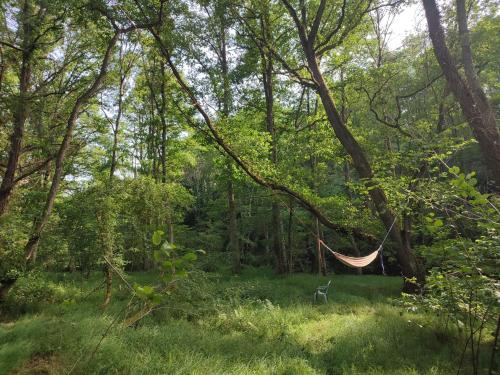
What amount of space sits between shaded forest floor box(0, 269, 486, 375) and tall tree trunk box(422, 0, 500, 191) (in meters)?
3.14

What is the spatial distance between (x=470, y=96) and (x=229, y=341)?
20.6ft

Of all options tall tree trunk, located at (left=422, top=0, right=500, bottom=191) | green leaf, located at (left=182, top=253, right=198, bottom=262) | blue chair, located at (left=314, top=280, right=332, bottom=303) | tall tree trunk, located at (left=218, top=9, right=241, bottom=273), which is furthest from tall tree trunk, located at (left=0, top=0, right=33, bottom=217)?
tall tree trunk, located at (left=422, top=0, right=500, bottom=191)

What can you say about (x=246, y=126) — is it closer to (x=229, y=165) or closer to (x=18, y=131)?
(x=229, y=165)

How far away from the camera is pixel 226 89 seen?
542 inches

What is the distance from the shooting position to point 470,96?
20.5 ft

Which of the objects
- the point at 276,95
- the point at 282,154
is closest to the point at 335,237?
the point at 282,154

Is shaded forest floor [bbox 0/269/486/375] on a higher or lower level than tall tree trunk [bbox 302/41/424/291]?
lower

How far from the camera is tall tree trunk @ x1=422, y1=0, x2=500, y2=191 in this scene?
592cm

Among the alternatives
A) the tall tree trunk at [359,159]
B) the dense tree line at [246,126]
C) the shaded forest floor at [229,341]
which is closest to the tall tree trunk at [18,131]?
the dense tree line at [246,126]

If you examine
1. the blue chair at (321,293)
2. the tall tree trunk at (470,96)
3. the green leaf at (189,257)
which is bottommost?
the blue chair at (321,293)

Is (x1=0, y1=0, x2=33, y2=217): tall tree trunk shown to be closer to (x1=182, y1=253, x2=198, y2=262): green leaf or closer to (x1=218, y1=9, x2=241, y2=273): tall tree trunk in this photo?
(x1=218, y1=9, x2=241, y2=273): tall tree trunk

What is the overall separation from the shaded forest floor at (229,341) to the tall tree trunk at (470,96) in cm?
314

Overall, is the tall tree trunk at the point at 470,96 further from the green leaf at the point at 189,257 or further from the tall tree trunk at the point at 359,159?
the green leaf at the point at 189,257

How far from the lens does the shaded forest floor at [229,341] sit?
3869 mm
